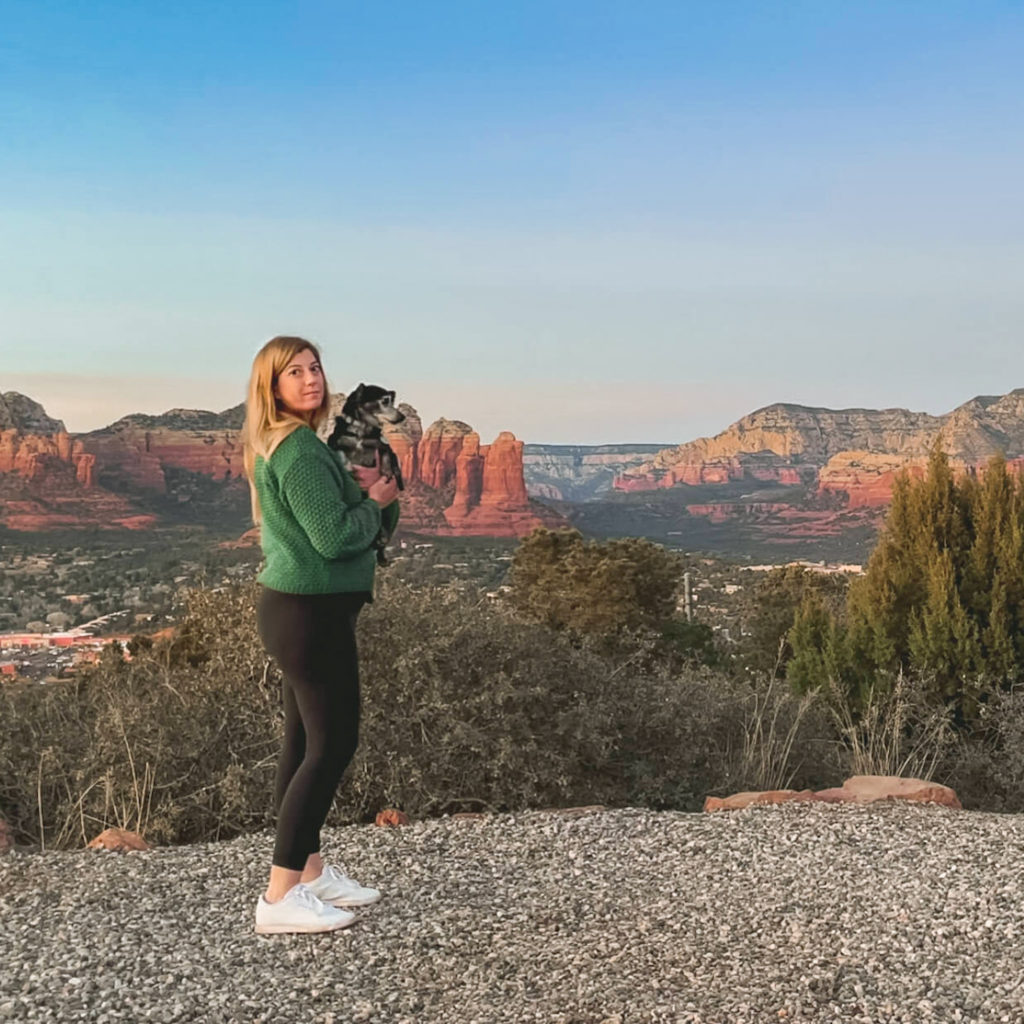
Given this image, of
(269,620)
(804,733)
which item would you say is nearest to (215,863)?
(269,620)

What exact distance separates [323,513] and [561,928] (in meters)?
1.73

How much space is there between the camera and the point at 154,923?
4512 mm

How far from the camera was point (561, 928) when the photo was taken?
14.4ft

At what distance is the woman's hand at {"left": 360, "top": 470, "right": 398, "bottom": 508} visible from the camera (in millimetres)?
4125

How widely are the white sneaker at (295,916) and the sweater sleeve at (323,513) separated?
126 cm

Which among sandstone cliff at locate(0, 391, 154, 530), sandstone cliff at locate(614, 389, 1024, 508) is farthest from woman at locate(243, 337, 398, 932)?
sandstone cliff at locate(614, 389, 1024, 508)

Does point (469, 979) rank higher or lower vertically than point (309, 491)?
lower

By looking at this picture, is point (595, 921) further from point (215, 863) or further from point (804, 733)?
point (804, 733)

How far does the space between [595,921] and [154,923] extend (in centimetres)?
161

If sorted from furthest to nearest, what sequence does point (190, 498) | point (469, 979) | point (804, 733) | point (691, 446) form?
point (691, 446)
point (190, 498)
point (804, 733)
point (469, 979)

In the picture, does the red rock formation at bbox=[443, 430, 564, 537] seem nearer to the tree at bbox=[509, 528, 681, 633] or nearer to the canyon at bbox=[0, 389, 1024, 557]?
the canyon at bbox=[0, 389, 1024, 557]

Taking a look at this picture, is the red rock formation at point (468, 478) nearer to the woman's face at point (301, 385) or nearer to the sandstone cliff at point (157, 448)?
the sandstone cliff at point (157, 448)

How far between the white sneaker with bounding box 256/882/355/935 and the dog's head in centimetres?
166

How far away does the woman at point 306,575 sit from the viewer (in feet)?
13.0
